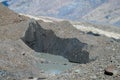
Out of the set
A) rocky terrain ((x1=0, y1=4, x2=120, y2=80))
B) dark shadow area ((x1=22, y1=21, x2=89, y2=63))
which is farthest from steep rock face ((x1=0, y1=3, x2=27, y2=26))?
dark shadow area ((x1=22, y1=21, x2=89, y2=63))

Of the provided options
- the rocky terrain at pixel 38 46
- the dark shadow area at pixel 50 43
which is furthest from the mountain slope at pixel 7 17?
the dark shadow area at pixel 50 43

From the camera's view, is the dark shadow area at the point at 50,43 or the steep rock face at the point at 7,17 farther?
the steep rock face at the point at 7,17

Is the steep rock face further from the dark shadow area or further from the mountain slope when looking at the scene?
the dark shadow area

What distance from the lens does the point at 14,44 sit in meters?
28.3

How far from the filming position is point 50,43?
34.7 m

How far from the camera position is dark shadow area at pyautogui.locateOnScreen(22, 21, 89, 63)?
107 feet

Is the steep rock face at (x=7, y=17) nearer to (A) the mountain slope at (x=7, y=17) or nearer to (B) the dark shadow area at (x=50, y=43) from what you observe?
(A) the mountain slope at (x=7, y=17)

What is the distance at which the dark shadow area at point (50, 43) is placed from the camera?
32478 mm

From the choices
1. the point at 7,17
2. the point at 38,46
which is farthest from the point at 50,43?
the point at 7,17

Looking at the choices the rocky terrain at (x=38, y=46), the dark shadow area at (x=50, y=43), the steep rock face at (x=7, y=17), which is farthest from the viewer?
the steep rock face at (x=7, y=17)

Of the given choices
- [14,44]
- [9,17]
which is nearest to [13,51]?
[14,44]

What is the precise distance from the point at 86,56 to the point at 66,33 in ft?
15.9

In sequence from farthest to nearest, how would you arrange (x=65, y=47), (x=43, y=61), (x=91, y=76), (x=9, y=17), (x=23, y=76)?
(x=9, y=17) < (x=65, y=47) < (x=43, y=61) < (x=23, y=76) < (x=91, y=76)

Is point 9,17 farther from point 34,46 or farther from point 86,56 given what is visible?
point 86,56
